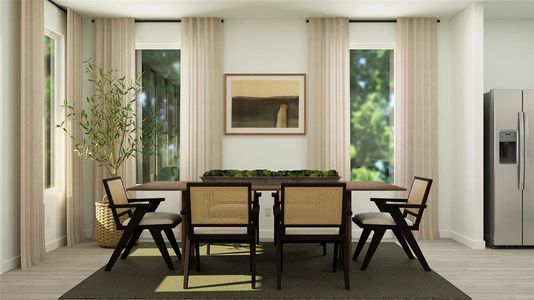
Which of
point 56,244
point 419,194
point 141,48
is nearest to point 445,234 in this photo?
point 419,194

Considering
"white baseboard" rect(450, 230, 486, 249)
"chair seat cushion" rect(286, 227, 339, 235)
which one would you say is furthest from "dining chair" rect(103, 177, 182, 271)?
"white baseboard" rect(450, 230, 486, 249)

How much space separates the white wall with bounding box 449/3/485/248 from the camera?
21.3 ft

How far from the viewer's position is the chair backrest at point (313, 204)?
4.36 meters

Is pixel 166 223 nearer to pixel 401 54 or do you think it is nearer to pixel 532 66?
pixel 401 54

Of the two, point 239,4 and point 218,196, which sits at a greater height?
point 239,4

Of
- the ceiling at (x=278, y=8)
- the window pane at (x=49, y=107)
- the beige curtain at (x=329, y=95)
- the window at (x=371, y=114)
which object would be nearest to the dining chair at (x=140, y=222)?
the window pane at (x=49, y=107)

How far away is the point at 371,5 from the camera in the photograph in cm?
656

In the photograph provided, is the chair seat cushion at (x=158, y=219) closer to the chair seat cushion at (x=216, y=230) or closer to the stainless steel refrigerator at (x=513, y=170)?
the chair seat cushion at (x=216, y=230)

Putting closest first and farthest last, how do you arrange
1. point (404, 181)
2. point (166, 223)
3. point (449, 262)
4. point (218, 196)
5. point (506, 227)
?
point (218, 196) → point (166, 223) → point (449, 262) → point (506, 227) → point (404, 181)

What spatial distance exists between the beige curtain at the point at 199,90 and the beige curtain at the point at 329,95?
1281 millimetres

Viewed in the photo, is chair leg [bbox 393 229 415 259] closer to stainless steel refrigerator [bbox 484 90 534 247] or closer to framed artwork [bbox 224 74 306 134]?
stainless steel refrigerator [bbox 484 90 534 247]

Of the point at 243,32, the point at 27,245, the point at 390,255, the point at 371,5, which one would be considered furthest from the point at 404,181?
the point at 27,245

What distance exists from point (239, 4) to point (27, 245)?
3586mm

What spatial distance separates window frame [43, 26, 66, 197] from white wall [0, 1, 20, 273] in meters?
1.25
